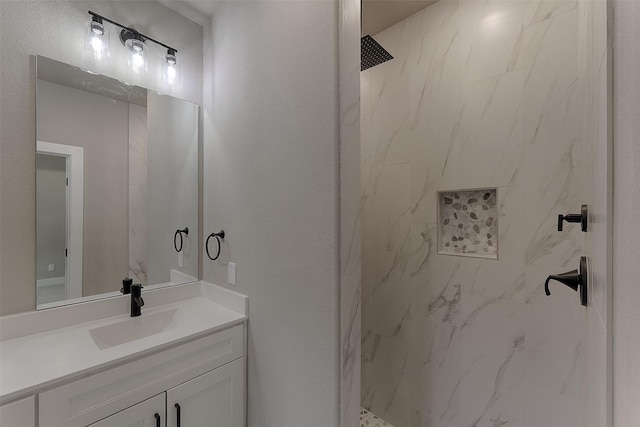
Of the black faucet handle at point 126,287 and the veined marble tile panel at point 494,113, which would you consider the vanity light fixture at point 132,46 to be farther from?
the veined marble tile panel at point 494,113

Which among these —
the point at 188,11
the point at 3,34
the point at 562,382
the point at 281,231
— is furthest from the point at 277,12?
the point at 562,382

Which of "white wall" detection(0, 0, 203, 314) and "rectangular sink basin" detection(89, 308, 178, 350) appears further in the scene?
"rectangular sink basin" detection(89, 308, 178, 350)

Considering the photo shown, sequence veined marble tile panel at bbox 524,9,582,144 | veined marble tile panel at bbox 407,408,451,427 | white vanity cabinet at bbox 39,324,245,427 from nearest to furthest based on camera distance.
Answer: white vanity cabinet at bbox 39,324,245,427
veined marble tile panel at bbox 524,9,582,144
veined marble tile panel at bbox 407,408,451,427

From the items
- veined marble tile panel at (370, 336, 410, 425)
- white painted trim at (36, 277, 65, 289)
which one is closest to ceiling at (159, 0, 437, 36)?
white painted trim at (36, 277, 65, 289)

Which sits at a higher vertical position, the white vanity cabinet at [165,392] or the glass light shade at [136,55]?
the glass light shade at [136,55]

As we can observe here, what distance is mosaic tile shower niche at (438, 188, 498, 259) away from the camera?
1.65 m

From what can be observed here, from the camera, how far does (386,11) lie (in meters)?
1.87

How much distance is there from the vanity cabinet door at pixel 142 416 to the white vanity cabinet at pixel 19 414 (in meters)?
0.19

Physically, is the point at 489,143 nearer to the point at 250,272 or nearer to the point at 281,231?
the point at 281,231

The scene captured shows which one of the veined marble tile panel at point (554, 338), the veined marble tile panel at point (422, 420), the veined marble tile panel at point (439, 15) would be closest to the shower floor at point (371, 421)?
the veined marble tile panel at point (422, 420)

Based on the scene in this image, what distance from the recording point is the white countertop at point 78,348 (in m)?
0.93

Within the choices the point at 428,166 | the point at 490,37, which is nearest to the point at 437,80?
the point at 490,37

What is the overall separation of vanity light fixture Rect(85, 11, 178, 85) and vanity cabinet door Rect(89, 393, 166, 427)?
1701 millimetres

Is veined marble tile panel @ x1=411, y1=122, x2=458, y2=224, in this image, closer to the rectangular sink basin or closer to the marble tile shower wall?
the marble tile shower wall
